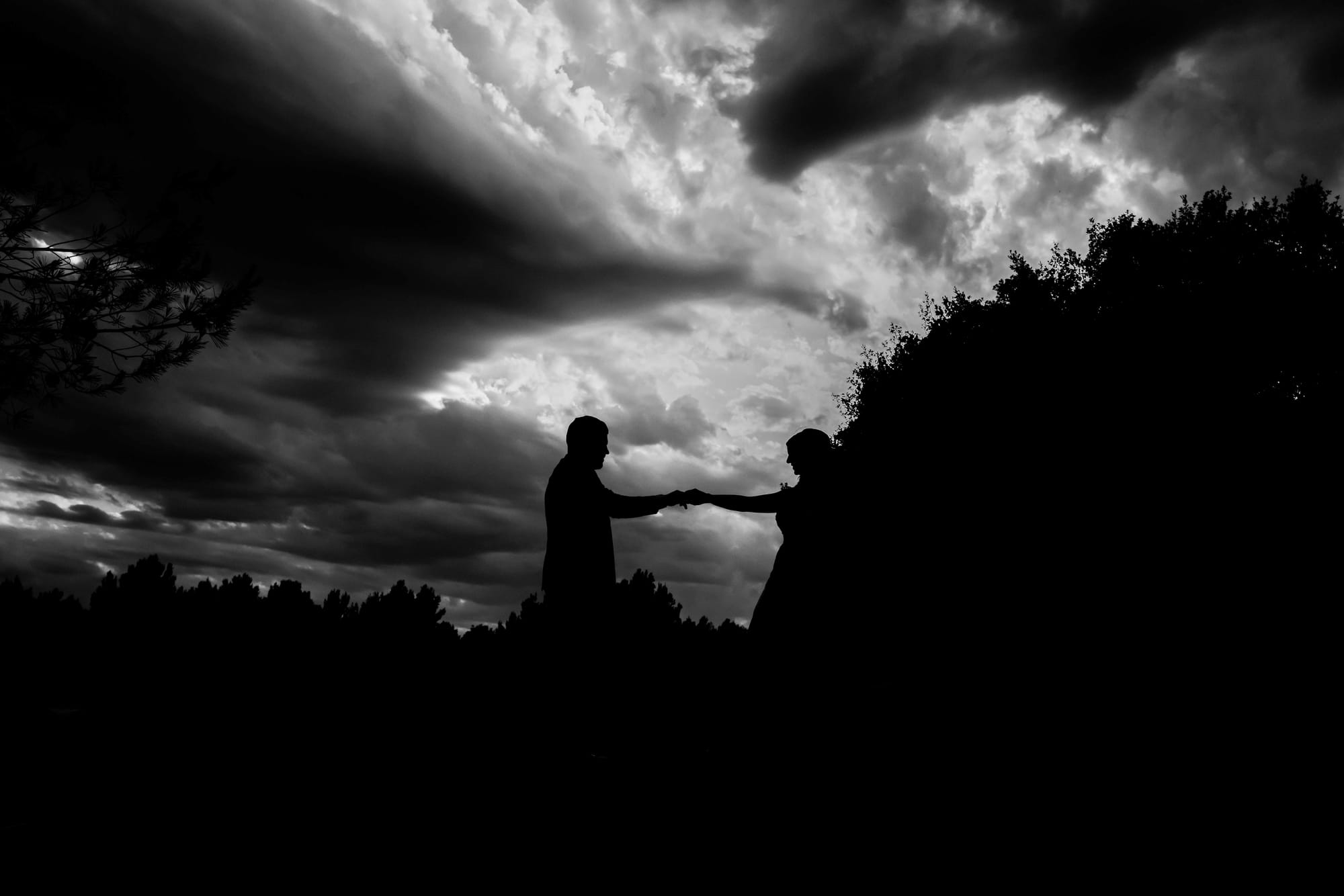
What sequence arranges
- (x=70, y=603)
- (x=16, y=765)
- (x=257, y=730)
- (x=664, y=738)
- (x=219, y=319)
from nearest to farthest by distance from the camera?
(x=16, y=765) → (x=257, y=730) → (x=70, y=603) → (x=664, y=738) → (x=219, y=319)

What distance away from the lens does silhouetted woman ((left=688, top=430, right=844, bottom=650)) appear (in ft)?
27.8

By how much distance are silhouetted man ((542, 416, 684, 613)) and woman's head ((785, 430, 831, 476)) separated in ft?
Result: 7.41

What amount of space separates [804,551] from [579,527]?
258 centimetres

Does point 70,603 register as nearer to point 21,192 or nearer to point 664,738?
point 21,192

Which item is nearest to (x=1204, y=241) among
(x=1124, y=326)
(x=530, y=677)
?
(x=1124, y=326)

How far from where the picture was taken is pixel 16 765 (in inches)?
212

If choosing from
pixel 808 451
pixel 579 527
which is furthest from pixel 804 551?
pixel 579 527

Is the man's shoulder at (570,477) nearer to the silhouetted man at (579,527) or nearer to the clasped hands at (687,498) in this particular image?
the silhouetted man at (579,527)

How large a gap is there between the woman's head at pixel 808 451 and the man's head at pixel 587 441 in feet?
7.49

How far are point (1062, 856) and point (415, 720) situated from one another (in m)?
5.20

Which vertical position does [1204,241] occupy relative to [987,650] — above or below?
above

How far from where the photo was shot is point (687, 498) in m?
9.54

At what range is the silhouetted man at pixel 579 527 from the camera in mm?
7535

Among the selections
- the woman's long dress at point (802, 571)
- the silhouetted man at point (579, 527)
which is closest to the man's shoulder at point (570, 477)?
the silhouetted man at point (579, 527)
